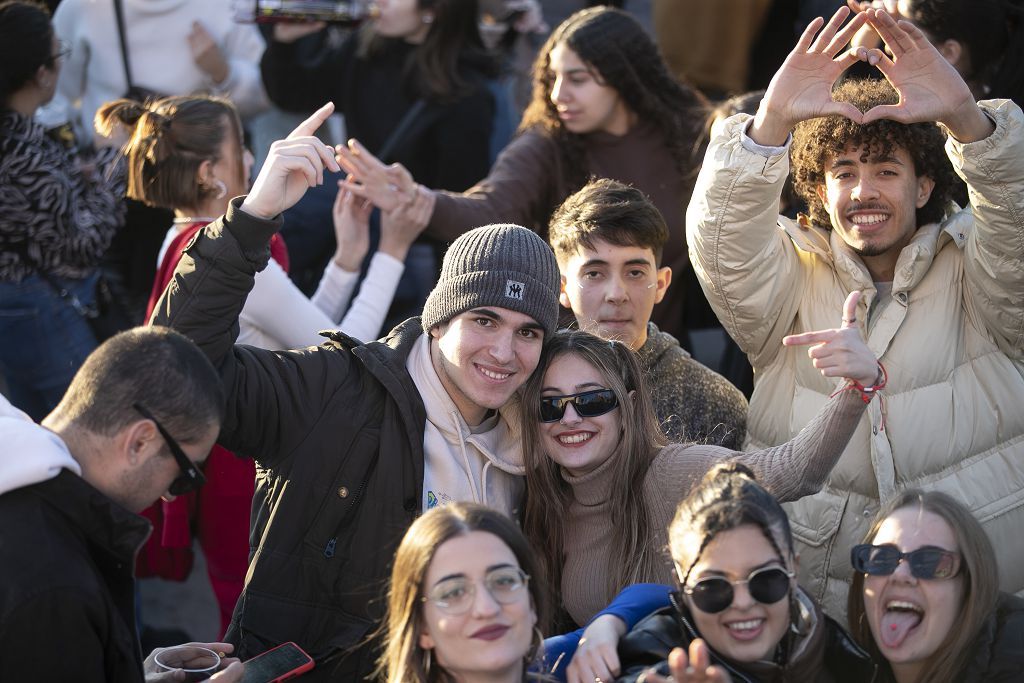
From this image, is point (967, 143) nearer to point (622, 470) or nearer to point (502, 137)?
point (622, 470)

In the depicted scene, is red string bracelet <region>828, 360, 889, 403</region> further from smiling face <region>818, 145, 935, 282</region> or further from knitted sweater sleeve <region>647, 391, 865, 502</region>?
smiling face <region>818, 145, 935, 282</region>

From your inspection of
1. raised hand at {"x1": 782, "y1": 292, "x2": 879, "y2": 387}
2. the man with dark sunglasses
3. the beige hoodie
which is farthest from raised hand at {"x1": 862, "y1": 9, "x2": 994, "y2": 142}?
the man with dark sunglasses

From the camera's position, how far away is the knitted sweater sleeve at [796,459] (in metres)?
3.19

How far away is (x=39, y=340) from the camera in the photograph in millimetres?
4984

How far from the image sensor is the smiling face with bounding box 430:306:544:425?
10.9 feet

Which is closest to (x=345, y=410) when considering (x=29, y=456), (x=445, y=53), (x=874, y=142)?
(x=29, y=456)

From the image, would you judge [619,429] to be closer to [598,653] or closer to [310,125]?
[598,653]

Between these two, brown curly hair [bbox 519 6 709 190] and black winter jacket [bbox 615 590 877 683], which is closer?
black winter jacket [bbox 615 590 877 683]

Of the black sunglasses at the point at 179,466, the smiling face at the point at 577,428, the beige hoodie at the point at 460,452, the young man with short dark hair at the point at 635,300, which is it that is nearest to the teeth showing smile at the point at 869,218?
the young man with short dark hair at the point at 635,300

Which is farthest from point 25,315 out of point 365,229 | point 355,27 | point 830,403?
point 830,403

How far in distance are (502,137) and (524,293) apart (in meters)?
2.76

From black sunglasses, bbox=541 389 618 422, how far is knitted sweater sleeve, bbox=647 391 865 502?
0.25 metres

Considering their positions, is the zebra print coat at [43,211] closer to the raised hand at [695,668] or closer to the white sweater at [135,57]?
the white sweater at [135,57]

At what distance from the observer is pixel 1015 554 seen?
141 inches
